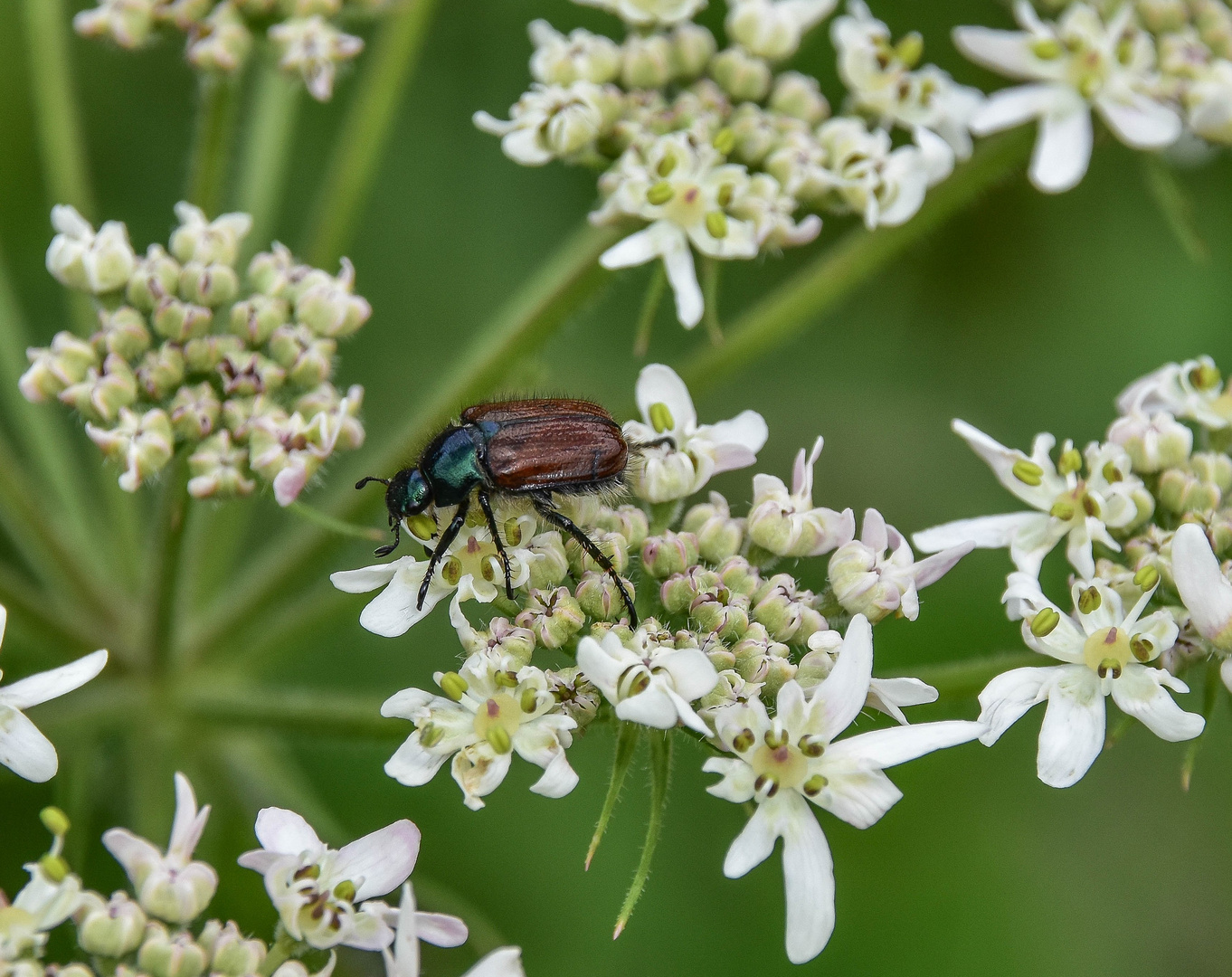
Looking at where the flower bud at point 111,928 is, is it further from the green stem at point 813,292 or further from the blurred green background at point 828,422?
the green stem at point 813,292

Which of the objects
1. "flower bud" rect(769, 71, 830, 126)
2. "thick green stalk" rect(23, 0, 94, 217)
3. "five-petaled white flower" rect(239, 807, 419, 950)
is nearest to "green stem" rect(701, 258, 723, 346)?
"flower bud" rect(769, 71, 830, 126)

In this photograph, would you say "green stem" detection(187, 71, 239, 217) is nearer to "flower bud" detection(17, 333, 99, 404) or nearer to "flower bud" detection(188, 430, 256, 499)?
"flower bud" detection(17, 333, 99, 404)

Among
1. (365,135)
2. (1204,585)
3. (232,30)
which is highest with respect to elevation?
(232,30)

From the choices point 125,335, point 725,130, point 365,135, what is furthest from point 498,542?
point 365,135

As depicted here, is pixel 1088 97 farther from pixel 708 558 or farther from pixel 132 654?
pixel 132 654

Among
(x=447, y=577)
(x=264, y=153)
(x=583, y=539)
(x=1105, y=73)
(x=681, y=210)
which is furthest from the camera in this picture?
(x=264, y=153)

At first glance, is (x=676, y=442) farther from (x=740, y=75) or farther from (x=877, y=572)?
(x=740, y=75)
